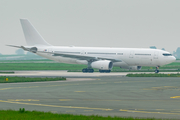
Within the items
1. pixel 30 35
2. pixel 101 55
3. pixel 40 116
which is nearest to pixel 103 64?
pixel 101 55

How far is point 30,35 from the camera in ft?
229

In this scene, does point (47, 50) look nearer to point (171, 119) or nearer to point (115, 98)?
point (115, 98)

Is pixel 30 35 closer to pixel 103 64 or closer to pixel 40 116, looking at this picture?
pixel 103 64

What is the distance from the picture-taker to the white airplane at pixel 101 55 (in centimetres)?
5928

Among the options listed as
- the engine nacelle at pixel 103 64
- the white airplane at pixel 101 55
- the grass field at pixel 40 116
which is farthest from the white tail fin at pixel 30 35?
the grass field at pixel 40 116

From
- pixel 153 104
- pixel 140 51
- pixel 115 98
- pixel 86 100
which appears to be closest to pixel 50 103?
pixel 86 100

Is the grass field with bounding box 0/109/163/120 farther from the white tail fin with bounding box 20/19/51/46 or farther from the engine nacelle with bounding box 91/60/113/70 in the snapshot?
the white tail fin with bounding box 20/19/51/46

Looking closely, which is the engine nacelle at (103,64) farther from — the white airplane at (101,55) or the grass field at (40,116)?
the grass field at (40,116)

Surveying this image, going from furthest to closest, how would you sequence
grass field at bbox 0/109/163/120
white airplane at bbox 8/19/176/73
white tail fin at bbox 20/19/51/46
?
white tail fin at bbox 20/19/51/46, white airplane at bbox 8/19/176/73, grass field at bbox 0/109/163/120

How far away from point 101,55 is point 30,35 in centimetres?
1620

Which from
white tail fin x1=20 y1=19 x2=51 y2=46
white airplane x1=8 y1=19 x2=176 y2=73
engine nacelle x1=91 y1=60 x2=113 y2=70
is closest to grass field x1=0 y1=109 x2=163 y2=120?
engine nacelle x1=91 y1=60 x2=113 y2=70

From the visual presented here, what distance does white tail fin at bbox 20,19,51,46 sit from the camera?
2746 inches

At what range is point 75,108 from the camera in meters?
18.6

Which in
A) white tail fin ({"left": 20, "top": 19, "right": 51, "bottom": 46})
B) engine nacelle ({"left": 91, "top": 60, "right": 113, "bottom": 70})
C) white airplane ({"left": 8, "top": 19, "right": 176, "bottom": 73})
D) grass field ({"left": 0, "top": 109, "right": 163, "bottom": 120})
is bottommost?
grass field ({"left": 0, "top": 109, "right": 163, "bottom": 120})
